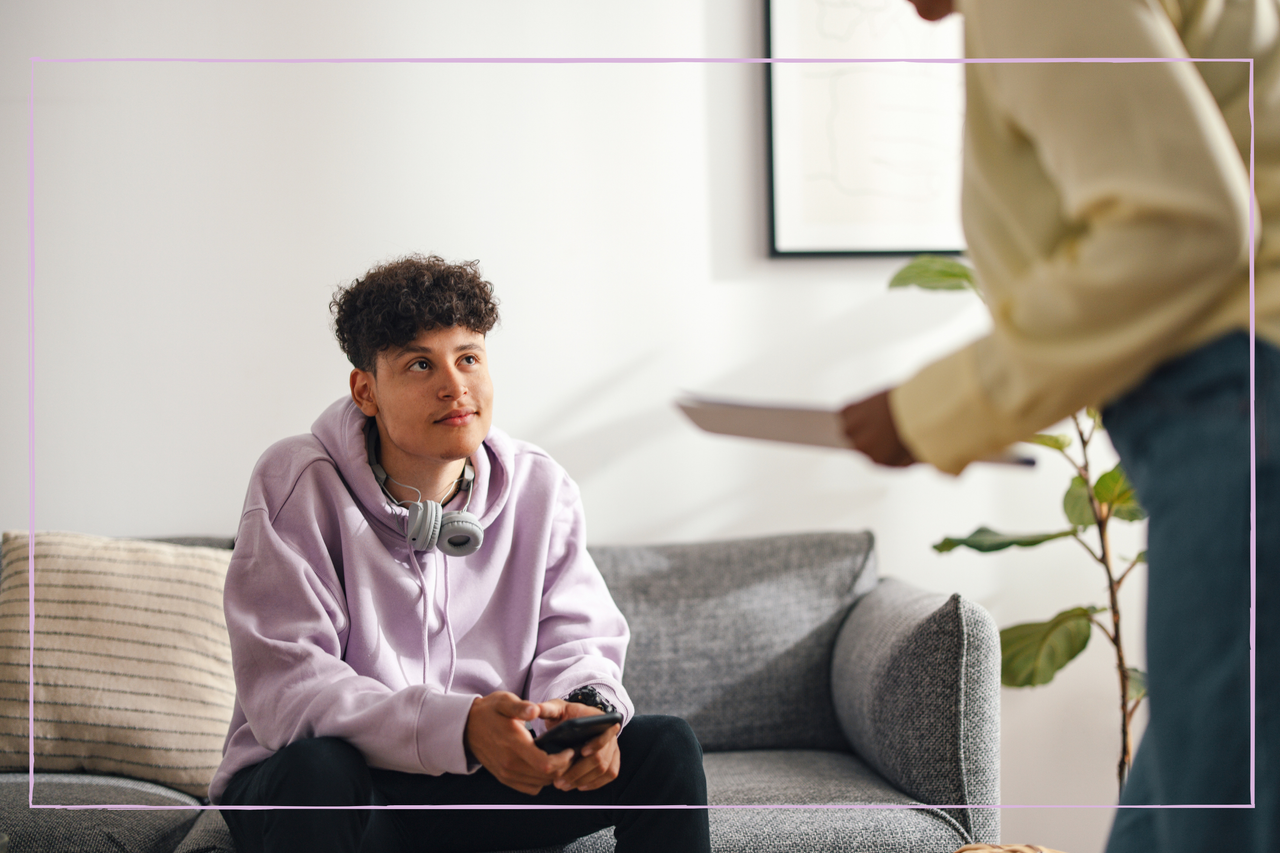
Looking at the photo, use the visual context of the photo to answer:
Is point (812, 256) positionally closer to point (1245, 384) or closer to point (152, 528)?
point (1245, 384)

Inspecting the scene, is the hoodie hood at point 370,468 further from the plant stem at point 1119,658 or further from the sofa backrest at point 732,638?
the plant stem at point 1119,658

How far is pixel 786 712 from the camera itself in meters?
1.16

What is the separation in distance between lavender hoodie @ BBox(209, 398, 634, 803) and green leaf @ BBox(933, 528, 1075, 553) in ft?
1.67

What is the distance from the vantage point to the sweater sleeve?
18.6 inches

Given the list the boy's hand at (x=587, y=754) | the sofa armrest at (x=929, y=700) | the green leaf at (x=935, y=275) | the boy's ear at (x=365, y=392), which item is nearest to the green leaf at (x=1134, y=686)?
the sofa armrest at (x=929, y=700)

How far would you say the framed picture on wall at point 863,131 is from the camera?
42.0 inches

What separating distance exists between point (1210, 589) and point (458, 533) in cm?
72

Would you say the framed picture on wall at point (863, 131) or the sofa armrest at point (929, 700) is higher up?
the framed picture on wall at point (863, 131)

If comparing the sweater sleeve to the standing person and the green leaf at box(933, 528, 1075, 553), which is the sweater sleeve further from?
the green leaf at box(933, 528, 1075, 553)

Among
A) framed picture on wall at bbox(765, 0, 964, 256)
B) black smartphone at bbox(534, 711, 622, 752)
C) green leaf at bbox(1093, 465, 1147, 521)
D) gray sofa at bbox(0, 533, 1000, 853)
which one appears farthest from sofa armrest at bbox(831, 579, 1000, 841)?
framed picture on wall at bbox(765, 0, 964, 256)

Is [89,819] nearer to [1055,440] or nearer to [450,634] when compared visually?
[450,634]

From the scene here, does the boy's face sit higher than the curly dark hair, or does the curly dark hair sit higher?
the curly dark hair

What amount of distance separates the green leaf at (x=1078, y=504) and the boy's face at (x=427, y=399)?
73 centimetres

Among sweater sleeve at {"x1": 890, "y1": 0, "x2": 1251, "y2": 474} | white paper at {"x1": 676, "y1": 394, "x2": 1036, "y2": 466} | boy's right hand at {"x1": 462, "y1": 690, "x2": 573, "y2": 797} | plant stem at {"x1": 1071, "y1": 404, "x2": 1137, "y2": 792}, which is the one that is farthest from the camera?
plant stem at {"x1": 1071, "y1": 404, "x2": 1137, "y2": 792}
